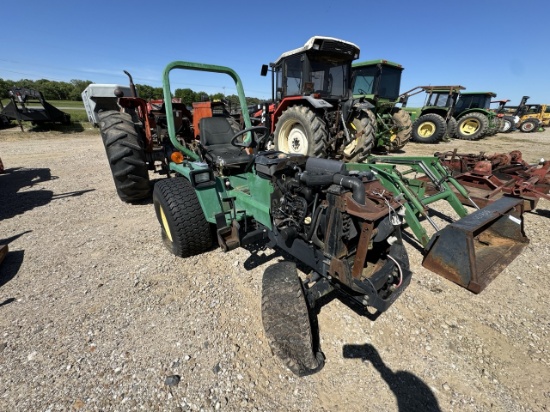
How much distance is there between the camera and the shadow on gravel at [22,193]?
13.8 feet

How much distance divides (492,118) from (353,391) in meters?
15.9

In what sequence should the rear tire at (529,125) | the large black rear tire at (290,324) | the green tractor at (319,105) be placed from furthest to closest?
the rear tire at (529,125)
the green tractor at (319,105)
the large black rear tire at (290,324)

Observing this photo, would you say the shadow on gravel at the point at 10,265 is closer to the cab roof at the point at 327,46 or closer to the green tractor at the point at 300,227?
the green tractor at the point at 300,227

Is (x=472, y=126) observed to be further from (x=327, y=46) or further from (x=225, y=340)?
(x=225, y=340)

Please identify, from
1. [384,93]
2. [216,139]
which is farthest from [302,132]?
[384,93]

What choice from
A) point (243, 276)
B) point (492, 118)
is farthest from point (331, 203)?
point (492, 118)

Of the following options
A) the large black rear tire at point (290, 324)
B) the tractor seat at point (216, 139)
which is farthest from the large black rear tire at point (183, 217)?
the large black rear tire at point (290, 324)

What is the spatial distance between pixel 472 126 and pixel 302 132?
12.1 m

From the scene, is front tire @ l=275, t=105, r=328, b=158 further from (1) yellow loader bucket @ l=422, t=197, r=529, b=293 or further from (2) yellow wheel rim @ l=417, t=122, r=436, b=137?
(2) yellow wheel rim @ l=417, t=122, r=436, b=137

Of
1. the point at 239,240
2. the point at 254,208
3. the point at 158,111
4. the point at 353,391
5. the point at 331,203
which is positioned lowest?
the point at 353,391

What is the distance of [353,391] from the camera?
1.55 meters

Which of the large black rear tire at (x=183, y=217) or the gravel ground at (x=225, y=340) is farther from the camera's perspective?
the large black rear tire at (x=183, y=217)

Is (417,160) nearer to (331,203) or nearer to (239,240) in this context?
(331,203)

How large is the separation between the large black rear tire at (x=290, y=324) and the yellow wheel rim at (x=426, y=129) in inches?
471
